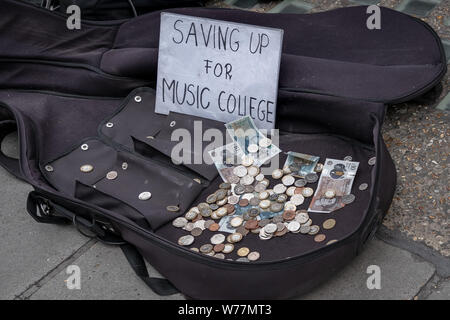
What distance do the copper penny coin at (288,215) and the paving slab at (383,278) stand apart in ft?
0.68

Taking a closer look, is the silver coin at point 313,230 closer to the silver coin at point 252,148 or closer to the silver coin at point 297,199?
the silver coin at point 297,199

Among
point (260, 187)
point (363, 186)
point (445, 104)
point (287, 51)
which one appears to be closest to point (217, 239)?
point (260, 187)

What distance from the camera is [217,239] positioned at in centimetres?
193

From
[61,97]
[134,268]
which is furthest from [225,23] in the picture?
[134,268]

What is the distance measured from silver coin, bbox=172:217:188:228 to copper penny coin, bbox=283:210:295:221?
30cm

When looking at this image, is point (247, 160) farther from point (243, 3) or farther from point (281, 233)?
point (243, 3)

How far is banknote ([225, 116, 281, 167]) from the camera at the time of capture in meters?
2.17

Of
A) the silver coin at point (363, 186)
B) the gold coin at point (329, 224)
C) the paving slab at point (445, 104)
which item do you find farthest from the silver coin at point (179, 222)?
the paving slab at point (445, 104)

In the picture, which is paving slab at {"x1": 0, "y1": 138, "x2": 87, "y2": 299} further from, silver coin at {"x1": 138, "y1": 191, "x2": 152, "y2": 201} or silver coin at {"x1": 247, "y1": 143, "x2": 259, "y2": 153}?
silver coin at {"x1": 247, "y1": 143, "x2": 259, "y2": 153}

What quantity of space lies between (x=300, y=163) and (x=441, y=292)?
586 mm

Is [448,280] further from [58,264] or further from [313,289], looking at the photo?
[58,264]

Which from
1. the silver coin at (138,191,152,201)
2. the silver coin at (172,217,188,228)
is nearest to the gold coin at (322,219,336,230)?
the silver coin at (172,217,188,228)
